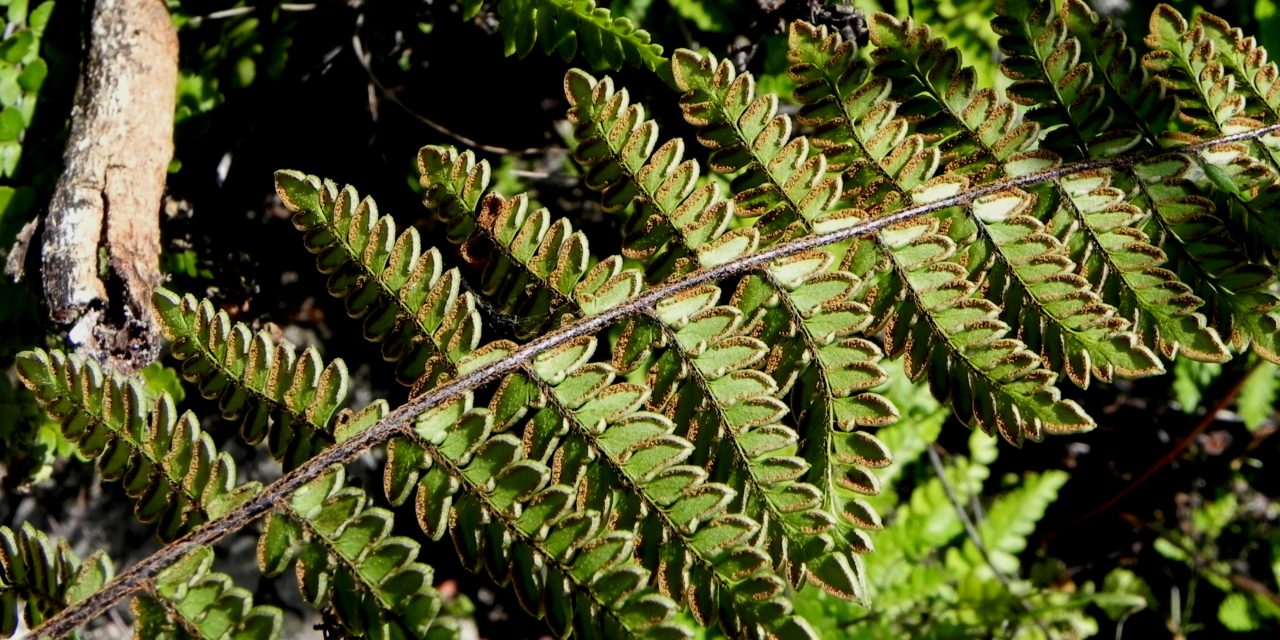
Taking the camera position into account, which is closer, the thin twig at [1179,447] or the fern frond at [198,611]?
the fern frond at [198,611]

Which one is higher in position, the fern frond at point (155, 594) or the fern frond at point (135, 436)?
the fern frond at point (135, 436)

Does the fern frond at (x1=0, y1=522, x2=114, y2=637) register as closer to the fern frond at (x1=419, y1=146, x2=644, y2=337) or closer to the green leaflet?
the fern frond at (x1=419, y1=146, x2=644, y2=337)

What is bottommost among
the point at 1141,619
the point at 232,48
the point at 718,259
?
the point at 1141,619

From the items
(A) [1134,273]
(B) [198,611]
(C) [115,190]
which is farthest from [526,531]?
(C) [115,190]

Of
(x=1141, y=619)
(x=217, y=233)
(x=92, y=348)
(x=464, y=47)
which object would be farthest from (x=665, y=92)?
(x=1141, y=619)

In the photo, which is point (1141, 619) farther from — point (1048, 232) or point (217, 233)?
point (217, 233)

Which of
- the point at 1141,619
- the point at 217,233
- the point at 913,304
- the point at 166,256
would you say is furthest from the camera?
the point at 1141,619

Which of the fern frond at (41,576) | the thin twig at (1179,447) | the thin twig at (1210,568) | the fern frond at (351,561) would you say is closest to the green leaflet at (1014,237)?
the fern frond at (351,561)

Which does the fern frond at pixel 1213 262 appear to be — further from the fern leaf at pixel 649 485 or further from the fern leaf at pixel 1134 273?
the fern leaf at pixel 649 485
